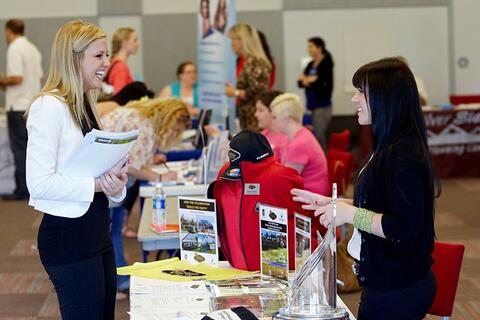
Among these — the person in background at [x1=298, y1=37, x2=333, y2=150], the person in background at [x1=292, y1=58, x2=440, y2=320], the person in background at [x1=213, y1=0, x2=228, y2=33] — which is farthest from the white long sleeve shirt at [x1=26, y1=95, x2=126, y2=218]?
the person in background at [x1=298, y1=37, x2=333, y2=150]

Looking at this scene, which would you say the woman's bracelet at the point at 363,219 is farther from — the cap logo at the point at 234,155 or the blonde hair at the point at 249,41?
the blonde hair at the point at 249,41

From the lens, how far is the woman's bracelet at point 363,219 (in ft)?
8.37

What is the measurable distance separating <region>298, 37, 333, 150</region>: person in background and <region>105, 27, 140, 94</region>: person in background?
286cm

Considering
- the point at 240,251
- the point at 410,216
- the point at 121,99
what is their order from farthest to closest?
the point at 121,99, the point at 240,251, the point at 410,216

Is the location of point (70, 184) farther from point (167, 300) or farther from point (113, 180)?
point (167, 300)

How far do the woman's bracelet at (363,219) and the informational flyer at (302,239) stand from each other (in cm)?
36

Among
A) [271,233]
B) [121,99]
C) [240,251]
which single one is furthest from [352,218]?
[121,99]

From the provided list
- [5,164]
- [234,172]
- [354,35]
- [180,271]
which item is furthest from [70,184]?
[354,35]

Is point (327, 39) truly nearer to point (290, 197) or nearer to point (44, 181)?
point (290, 197)

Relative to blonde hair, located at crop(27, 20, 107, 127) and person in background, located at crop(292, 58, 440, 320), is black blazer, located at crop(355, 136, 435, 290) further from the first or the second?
blonde hair, located at crop(27, 20, 107, 127)

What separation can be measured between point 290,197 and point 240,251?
0.31m

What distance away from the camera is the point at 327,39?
11.4 m

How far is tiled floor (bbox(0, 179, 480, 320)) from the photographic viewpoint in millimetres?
5176

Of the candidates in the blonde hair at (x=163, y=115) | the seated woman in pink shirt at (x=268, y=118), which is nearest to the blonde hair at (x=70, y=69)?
the blonde hair at (x=163, y=115)
